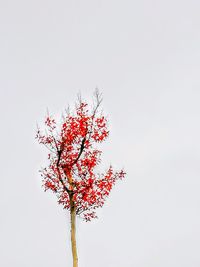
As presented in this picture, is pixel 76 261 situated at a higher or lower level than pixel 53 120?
lower

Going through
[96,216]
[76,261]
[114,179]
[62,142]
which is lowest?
[76,261]

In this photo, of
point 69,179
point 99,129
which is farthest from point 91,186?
point 99,129

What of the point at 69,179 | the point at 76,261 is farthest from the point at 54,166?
the point at 76,261

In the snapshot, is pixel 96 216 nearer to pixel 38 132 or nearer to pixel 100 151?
pixel 100 151

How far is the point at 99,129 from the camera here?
43.2m

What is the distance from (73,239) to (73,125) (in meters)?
9.12

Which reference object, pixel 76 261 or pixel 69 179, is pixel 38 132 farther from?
pixel 76 261

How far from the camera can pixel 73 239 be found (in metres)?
40.9

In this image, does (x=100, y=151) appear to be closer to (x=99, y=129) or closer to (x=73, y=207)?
(x=99, y=129)

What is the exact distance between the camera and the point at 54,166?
4262 centimetres

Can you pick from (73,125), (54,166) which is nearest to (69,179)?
(54,166)

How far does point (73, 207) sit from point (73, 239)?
2.58 metres

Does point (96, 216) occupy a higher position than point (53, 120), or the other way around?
point (53, 120)

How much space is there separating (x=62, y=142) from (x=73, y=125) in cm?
172
